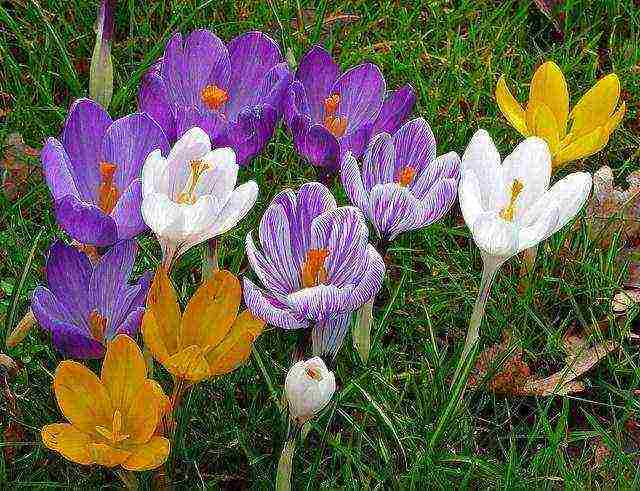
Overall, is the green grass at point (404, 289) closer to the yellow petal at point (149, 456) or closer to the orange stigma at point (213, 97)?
the yellow petal at point (149, 456)

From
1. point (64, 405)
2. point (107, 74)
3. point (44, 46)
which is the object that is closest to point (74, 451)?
point (64, 405)

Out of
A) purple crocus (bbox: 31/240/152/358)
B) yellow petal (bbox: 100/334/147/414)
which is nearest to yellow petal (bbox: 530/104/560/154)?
purple crocus (bbox: 31/240/152/358)

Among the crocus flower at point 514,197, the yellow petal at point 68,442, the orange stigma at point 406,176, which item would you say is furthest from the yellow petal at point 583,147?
the yellow petal at point 68,442

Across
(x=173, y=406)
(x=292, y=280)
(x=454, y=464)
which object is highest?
(x=292, y=280)

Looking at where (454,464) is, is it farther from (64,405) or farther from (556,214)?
(64,405)

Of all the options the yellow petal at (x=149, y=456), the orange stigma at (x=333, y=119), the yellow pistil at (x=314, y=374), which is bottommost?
the yellow petal at (x=149, y=456)
